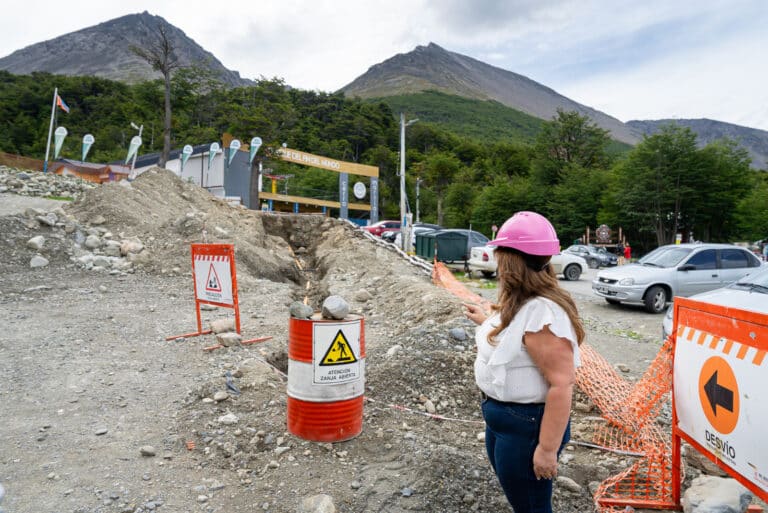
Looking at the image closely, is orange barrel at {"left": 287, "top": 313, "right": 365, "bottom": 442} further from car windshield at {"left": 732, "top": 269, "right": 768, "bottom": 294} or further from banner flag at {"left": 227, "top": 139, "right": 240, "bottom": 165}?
banner flag at {"left": 227, "top": 139, "right": 240, "bottom": 165}

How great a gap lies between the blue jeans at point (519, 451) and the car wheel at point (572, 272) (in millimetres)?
17466

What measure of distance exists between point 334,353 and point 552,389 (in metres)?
2.11

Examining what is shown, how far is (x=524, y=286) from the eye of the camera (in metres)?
2.05

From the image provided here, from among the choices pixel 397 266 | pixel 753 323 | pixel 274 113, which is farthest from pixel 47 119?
pixel 753 323

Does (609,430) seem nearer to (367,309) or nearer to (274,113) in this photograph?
(367,309)

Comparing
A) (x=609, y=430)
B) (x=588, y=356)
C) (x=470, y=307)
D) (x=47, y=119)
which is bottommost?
(x=609, y=430)

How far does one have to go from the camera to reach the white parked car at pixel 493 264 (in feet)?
54.4

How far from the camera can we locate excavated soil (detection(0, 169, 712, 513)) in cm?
315

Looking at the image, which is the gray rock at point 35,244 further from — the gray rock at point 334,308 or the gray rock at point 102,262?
the gray rock at point 334,308

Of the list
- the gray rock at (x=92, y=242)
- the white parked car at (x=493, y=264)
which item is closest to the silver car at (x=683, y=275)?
the white parked car at (x=493, y=264)

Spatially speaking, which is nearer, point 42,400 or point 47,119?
point 42,400

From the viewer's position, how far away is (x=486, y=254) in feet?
54.4

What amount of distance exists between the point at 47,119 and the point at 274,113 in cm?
4957

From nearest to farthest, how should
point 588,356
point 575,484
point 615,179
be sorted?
point 575,484
point 588,356
point 615,179
